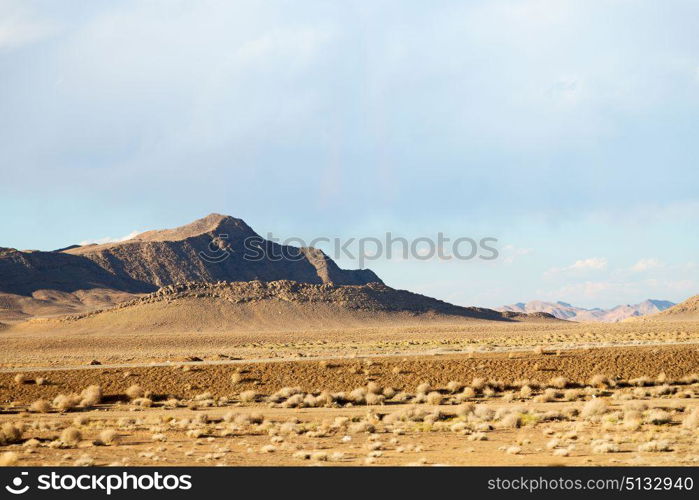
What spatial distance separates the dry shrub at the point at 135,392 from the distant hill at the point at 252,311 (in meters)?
71.7

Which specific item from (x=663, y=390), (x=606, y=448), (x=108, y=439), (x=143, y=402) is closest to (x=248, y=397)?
(x=143, y=402)

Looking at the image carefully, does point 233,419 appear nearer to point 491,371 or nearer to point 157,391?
point 157,391

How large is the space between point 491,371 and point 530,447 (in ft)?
60.7

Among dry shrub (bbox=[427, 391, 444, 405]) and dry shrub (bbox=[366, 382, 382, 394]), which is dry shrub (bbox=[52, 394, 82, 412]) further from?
dry shrub (bbox=[427, 391, 444, 405])

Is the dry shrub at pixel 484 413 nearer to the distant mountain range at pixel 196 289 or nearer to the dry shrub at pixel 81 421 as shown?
the dry shrub at pixel 81 421

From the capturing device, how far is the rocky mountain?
16550 centimetres

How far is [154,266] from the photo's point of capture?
18062 centimetres

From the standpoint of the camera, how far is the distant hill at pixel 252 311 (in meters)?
110

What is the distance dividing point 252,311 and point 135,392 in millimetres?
84528

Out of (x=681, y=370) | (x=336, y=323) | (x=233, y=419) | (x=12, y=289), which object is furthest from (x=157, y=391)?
(x=12, y=289)

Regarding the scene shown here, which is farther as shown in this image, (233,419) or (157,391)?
(157,391)

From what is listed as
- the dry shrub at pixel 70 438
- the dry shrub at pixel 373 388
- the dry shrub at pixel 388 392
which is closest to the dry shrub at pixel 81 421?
the dry shrub at pixel 70 438
